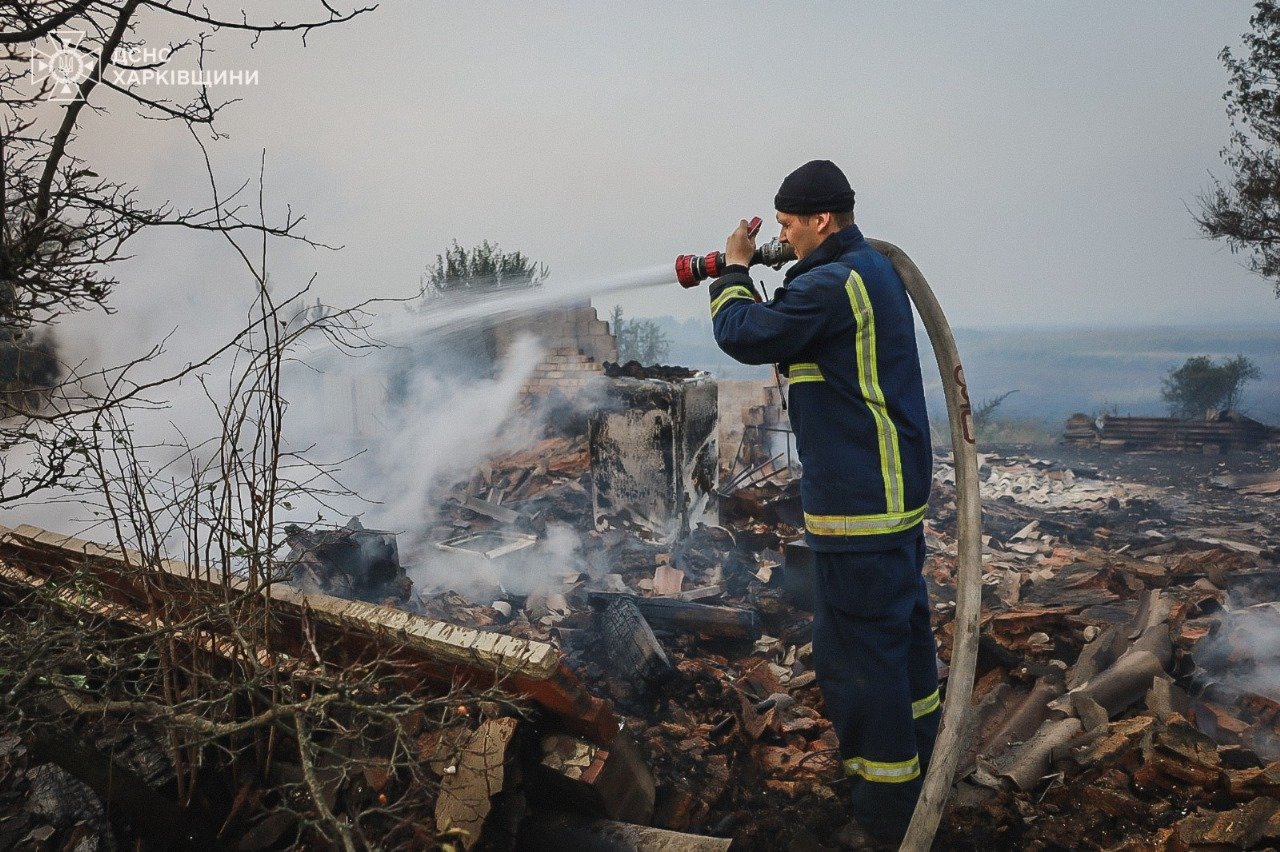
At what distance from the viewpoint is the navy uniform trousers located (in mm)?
2652

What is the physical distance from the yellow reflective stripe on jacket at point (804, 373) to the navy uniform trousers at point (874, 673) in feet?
2.21

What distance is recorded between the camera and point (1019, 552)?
26.3 feet

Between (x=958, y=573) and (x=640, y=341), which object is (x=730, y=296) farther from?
(x=640, y=341)

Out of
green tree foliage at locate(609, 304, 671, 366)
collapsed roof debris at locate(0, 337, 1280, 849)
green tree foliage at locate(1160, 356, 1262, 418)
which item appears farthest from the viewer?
green tree foliage at locate(609, 304, 671, 366)

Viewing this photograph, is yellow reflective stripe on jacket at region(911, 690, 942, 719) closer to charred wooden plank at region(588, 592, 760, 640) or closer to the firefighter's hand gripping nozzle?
charred wooden plank at region(588, 592, 760, 640)

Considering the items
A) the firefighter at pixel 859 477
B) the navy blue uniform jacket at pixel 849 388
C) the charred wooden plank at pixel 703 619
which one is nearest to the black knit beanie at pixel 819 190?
the firefighter at pixel 859 477

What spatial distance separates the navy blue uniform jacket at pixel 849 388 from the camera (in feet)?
8.61

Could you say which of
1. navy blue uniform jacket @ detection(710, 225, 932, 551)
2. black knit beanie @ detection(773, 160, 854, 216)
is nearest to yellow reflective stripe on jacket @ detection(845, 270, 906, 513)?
navy blue uniform jacket @ detection(710, 225, 932, 551)

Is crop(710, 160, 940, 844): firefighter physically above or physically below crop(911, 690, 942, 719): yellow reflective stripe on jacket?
above

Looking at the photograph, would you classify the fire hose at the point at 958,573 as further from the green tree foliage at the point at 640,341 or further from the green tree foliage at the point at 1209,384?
the green tree foliage at the point at 640,341

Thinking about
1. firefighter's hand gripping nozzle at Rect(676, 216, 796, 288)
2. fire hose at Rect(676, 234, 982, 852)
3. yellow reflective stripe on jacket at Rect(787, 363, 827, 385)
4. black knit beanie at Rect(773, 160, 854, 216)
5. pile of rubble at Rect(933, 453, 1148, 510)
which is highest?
black knit beanie at Rect(773, 160, 854, 216)

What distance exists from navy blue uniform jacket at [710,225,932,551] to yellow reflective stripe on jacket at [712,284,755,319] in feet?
0.05

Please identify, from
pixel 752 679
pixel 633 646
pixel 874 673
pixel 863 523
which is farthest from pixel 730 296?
pixel 752 679

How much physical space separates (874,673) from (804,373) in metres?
1.16
